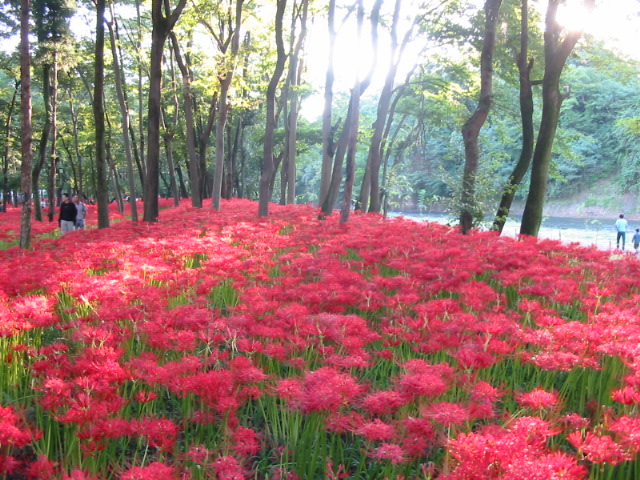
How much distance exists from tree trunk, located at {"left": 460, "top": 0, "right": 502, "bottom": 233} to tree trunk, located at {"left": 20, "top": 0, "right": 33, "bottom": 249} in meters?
8.69

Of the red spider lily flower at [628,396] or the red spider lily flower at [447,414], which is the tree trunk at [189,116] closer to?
the red spider lily flower at [447,414]

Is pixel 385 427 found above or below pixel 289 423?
above

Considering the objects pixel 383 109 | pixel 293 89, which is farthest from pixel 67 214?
pixel 383 109

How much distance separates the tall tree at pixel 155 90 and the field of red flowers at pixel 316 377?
8.21 meters

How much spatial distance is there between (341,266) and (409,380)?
312 centimetres

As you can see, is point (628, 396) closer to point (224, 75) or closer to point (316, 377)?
point (316, 377)

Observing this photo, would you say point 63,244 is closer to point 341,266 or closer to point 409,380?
point 341,266

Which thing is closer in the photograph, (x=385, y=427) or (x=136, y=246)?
(x=385, y=427)

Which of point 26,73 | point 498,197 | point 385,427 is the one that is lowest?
point 385,427

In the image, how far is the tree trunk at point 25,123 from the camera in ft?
29.7

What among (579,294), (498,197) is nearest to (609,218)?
(498,197)

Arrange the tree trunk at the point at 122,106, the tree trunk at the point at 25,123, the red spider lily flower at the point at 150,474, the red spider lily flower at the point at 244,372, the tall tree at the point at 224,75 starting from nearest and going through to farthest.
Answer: the red spider lily flower at the point at 150,474 < the red spider lily flower at the point at 244,372 < the tree trunk at the point at 25,123 < the tree trunk at the point at 122,106 < the tall tree at the point at 224,75

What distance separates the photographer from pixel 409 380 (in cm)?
225

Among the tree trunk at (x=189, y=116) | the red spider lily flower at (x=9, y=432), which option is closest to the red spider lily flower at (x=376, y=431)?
the red spider lily flower at (x=9, y=432)
